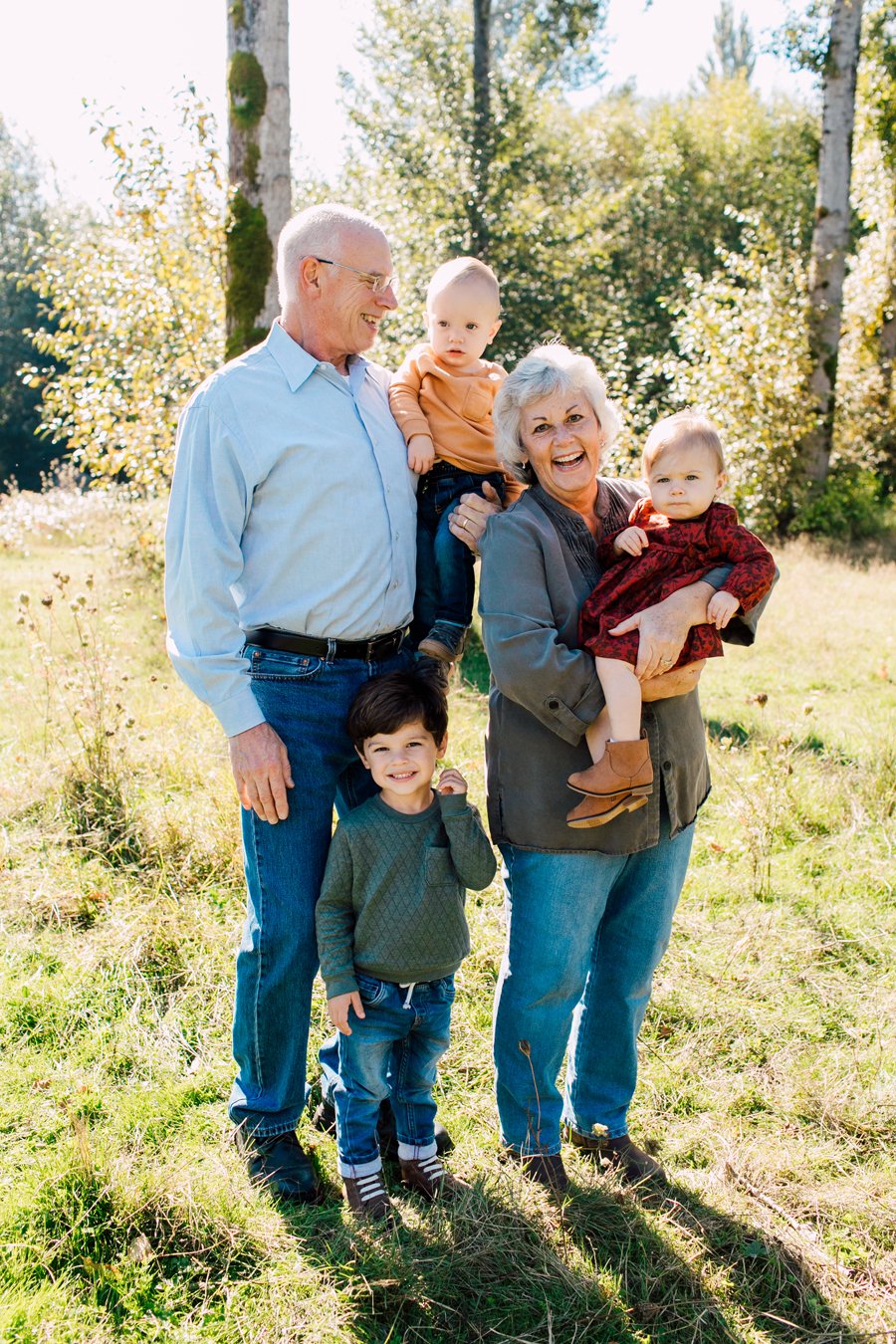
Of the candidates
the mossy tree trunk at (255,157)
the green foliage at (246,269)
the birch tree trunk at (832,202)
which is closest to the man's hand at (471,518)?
the green foliage at (246,269)

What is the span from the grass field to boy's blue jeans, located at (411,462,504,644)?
56.1 inches

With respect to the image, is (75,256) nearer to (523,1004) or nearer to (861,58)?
(523,1004)

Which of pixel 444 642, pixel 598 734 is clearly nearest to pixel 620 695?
pixel 598 734

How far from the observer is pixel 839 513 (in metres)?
12.9

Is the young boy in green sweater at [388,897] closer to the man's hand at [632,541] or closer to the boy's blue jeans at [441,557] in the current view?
the boy's blue jeans at [441,557]

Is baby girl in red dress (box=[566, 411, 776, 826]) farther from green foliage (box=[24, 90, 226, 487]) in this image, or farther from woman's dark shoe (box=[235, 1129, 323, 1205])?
green foliage (box=[24, 90, 226, 487])

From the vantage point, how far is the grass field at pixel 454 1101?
2.37 m

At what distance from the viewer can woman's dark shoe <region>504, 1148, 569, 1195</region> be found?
8.80 ft

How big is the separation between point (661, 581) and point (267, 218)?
14.2 ft

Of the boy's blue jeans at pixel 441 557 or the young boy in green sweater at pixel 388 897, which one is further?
the boy's blue jeans at pixel 441 557

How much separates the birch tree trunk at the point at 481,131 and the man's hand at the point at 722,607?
47.3ft

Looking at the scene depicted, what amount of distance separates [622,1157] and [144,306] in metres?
7.56

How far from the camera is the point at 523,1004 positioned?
262cm

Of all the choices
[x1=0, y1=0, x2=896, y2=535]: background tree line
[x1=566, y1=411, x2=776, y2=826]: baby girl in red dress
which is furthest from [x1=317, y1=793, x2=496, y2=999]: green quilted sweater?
[x1=0, y1=0, x2=896, y2=535]: background tree line
